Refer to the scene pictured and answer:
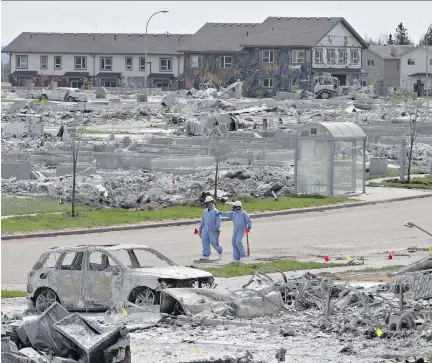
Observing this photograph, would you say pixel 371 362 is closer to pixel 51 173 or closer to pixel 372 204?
pixel 372 204

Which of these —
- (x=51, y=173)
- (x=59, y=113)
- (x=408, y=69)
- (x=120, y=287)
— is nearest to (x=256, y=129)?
(x=59, y=113)

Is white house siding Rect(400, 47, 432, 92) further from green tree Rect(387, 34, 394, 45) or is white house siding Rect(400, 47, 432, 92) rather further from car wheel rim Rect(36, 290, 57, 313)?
car wheel rim Rect(36, 290, 57, 313)

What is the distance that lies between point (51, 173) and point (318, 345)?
91.8 ft

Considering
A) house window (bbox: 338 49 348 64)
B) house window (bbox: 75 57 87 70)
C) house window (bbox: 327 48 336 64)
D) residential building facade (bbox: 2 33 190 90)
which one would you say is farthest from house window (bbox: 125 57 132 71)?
house window (bbox: 338 49 348 64)

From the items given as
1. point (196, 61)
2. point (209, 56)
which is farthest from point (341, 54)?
point (196, 61)

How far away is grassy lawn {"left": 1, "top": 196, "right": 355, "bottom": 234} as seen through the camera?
100 feet

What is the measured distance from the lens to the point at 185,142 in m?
57.2

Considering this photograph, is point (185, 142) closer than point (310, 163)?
No

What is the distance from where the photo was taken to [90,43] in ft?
420

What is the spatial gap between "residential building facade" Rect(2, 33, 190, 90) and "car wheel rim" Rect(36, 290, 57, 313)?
107257 millimetres

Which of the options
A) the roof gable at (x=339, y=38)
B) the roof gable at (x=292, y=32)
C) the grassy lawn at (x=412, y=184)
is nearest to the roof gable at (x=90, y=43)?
the roof gable at (x=292, y=32)

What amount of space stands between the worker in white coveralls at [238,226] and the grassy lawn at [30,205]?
9.54 meters

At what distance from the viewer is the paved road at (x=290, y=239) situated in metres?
26.1

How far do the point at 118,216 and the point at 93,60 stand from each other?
95.9 metres
